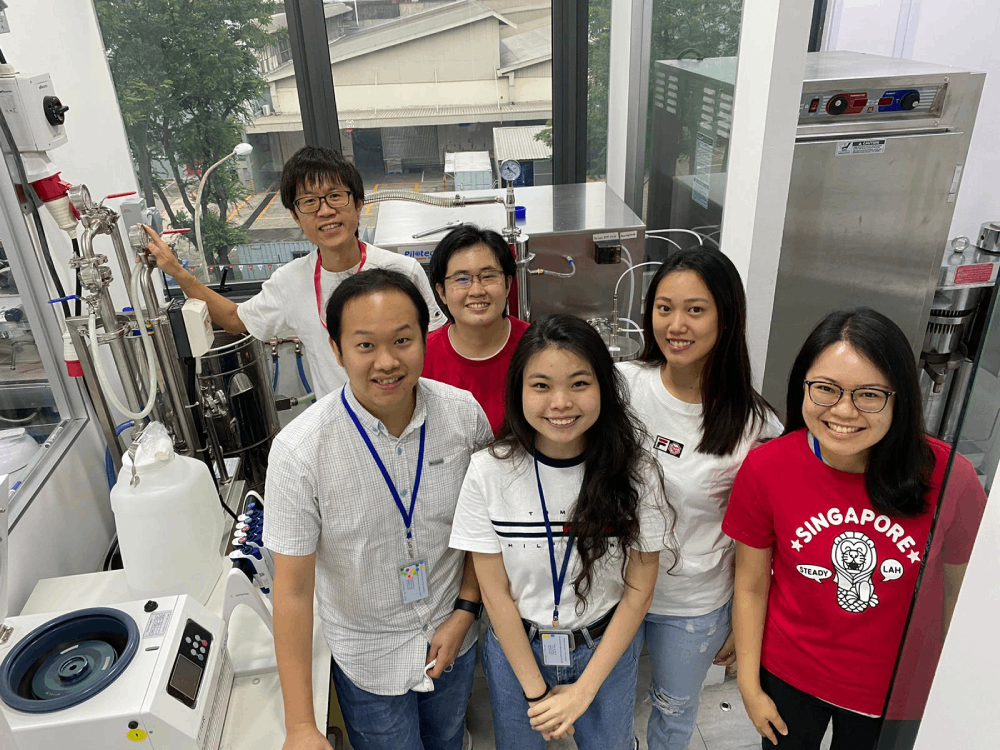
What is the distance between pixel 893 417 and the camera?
3.56ft

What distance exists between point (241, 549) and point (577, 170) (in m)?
2.42

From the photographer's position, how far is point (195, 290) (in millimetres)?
1924

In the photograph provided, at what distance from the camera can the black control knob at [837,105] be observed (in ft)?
7.09

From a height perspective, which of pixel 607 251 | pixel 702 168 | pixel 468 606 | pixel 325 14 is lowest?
pixel 468 606

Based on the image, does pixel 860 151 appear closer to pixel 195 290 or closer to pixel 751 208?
pixel 751 208

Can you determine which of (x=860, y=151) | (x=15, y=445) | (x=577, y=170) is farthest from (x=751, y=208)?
(x=15, y=445)

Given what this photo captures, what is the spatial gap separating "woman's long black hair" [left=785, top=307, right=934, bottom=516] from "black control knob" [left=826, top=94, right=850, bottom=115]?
1346 mm

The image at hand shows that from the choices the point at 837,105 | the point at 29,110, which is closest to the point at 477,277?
the point at 29,110

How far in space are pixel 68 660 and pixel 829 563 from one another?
1400mm

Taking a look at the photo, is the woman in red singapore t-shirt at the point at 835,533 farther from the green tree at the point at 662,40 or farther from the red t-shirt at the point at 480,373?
the green tree at the point at 662,40

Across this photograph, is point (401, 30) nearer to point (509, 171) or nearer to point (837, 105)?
point (509, 171)

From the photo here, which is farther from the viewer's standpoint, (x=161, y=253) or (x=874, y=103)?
(x=874, y=103)

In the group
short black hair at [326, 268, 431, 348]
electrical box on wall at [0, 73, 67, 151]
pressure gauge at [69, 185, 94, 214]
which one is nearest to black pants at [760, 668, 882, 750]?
short black hair at [326, 268, 431, 348]

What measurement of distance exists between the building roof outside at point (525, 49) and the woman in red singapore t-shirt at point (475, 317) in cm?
176
